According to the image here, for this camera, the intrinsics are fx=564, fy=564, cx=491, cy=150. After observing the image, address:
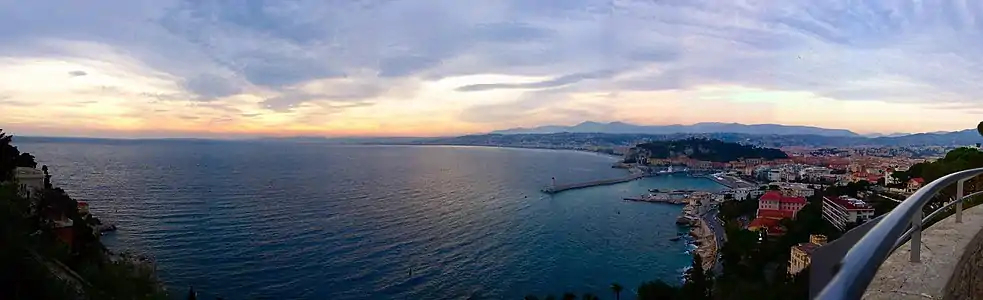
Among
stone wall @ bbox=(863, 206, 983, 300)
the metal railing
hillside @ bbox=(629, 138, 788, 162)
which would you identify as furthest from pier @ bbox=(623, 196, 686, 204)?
hillside @ bbox=(629, 138, 788, 162)

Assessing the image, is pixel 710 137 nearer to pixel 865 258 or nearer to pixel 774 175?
pixel 774 175

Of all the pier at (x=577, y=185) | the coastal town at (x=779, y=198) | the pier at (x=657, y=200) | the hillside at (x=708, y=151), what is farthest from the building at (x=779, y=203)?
the hillside at (x=708, y=151)

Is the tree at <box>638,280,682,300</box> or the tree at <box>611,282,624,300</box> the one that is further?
the tree at <box>611,282,624,300</box>

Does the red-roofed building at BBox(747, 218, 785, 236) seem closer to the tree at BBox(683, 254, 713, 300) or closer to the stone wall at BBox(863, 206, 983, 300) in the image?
the tree at BBox(683, 254, 713, 300)

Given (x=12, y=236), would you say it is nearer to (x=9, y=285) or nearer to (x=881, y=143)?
(x=9, y=285)

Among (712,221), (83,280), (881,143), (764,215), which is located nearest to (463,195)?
(712,221)

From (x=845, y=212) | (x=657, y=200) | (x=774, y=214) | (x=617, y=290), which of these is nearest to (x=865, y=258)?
(x=617, y=290)

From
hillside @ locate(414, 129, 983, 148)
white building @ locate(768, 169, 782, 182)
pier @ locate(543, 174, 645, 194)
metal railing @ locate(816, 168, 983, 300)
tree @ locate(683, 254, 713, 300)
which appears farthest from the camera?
hillside @ locate(414, 129, 983, 148)
